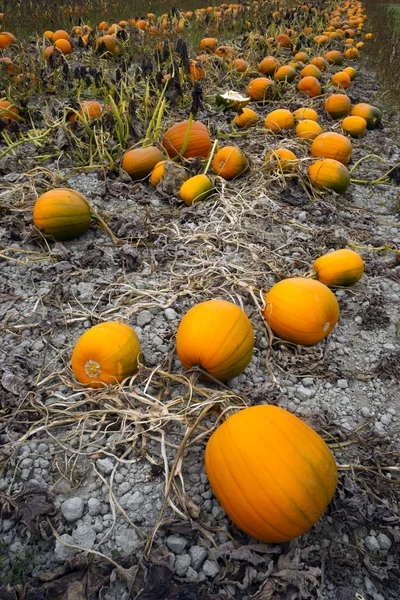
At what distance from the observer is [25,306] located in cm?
294

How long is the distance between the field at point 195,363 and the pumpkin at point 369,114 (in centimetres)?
68

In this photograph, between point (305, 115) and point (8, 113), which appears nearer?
point (8, 113)

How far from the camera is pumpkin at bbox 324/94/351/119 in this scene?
609 cm

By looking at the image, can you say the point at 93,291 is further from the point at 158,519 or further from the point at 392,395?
the point at 392,395

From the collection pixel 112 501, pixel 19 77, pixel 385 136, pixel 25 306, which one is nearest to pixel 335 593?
pixel 112 501

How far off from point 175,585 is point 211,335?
101 centimetres

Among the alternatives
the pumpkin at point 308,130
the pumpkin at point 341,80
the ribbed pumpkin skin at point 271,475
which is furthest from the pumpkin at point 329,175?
the pumpkin at point 341,80

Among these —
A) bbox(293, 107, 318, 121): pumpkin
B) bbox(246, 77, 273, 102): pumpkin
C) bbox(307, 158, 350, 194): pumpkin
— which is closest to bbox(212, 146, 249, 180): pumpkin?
bbox(307, 158, 350, 194): pumpkin

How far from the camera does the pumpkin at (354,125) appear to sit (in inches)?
227

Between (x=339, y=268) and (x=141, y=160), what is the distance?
220 centimetres

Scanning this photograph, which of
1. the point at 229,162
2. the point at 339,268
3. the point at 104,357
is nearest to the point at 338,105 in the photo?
the point at 229,162

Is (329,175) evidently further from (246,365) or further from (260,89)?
(260,89)

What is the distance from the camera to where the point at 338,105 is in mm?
6094

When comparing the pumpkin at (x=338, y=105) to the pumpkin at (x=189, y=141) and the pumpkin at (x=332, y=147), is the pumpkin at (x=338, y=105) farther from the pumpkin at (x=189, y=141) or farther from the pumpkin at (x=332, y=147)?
the pumpkin at (x=189, y=141)
